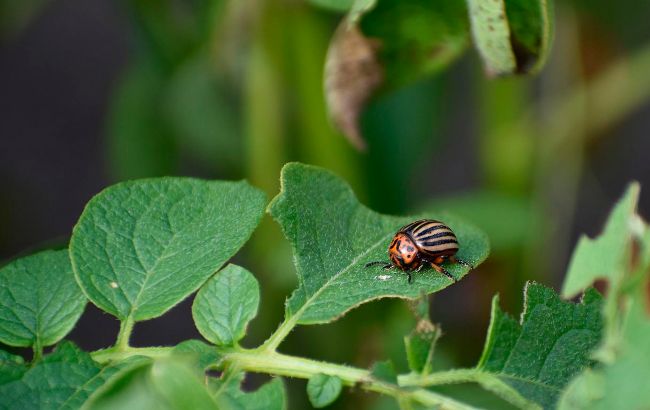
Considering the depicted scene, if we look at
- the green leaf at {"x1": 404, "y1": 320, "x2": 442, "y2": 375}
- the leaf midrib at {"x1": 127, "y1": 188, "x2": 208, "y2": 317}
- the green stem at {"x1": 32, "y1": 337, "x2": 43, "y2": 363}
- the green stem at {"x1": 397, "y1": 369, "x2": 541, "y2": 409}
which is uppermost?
the leaf midrib at {"x1": 127, "y1": 188, "x2": 208, "y2": 317}

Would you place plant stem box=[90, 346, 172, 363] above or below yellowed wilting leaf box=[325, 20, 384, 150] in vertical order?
below

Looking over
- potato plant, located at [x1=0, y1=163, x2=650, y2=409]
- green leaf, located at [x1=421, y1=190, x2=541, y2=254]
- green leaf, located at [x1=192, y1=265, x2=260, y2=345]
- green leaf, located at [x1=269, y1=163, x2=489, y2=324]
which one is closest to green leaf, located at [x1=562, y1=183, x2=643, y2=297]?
potato plant, located at [x1=0, y1=163, x2=650, y2=409]

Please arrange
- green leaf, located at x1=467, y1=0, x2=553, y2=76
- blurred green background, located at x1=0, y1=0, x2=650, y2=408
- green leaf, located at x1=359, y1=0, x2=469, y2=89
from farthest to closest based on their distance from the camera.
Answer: blurred green background, located at x1=0, y1=0, x2=650, y2=408, green leaf, located at x1=359, y1=0, x2=469, y2=89, green leaf, located at x1=467, y1=0, x2=553, y2=76

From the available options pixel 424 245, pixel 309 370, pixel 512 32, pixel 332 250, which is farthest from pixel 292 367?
pixel 512 32

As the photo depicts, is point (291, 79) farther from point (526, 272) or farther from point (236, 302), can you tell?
Answer: point (236, 302)

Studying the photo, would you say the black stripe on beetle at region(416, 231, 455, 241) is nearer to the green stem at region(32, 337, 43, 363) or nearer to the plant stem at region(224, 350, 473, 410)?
the plant stem at region(224, 350, 473, 410)
